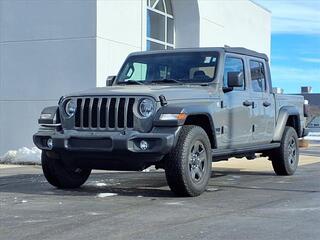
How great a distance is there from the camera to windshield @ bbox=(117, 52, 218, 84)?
967 cm

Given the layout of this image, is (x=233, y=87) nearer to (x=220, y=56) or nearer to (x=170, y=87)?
(x=220, y=56)

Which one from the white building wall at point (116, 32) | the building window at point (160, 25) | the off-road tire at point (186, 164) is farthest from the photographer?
the building window at point (160, 25)

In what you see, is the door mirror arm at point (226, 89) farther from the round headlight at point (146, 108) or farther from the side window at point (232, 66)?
the round headlight at point (146, 108)

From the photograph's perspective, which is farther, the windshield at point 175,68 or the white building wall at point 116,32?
the white building wall at point 116,32

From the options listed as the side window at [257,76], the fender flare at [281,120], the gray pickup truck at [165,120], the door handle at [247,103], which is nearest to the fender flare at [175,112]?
the gray pickup truck at [165,120]

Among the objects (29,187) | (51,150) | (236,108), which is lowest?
(29,187)

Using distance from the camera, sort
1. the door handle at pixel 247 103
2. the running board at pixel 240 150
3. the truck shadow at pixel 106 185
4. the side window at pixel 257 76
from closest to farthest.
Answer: the truck shadow at pixel 106 185 → the running board at pixel 240 150 → the door handle at pixel 247 103 → the side window at pixel 257 76

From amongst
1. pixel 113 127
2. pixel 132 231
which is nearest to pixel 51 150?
pixel 113 127

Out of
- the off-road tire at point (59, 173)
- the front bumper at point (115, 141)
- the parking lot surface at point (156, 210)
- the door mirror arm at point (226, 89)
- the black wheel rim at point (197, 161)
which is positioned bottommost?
the parking lot surface at point (156, 210)

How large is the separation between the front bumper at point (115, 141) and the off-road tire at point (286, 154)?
405cm

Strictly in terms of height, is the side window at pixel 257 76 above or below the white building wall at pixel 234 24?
below

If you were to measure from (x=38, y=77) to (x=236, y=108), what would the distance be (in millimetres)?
9101

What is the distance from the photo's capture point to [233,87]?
32.0 feet

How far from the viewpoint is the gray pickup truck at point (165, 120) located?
8250 millimetres
